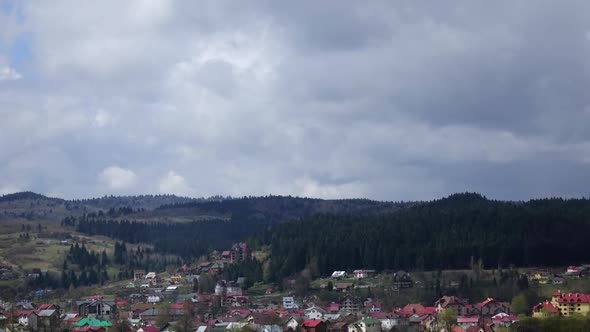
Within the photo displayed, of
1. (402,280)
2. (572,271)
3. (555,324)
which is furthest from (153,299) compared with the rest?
(555,324)

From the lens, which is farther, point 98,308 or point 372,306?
point 98,308

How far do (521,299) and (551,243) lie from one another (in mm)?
37700

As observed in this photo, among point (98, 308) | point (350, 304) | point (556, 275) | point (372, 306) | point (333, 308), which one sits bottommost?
point (98, 308)

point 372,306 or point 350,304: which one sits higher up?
point 350,304

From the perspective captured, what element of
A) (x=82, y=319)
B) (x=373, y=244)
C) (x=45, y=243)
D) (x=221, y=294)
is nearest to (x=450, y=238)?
(x=373, y=244)

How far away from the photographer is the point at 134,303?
401 feet

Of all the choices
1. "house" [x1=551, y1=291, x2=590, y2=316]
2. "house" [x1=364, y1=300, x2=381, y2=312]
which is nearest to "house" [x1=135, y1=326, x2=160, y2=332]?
"house" [x1=364, y1=300, x2=381, y2=312]

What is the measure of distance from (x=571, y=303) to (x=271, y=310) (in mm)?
31994

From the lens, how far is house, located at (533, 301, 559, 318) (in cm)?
8854

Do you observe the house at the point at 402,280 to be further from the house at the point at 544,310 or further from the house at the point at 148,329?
the house at the point at 148,329

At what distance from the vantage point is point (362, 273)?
13562 centimetres

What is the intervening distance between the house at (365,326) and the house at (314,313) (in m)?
7.06

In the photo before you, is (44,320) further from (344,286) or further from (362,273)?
(362,273)

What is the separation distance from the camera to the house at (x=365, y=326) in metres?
91.5
